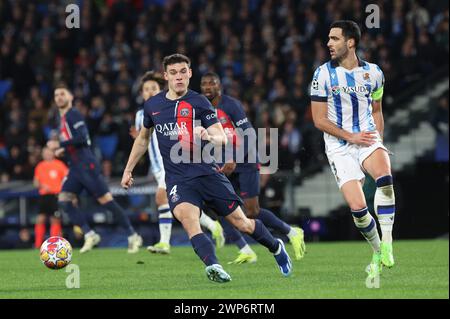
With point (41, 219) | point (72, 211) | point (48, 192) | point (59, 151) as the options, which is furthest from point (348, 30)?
point (48, 192)

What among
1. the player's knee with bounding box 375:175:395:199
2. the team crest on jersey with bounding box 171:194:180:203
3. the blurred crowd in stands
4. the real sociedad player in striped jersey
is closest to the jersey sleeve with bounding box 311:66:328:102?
the real sociedad player in striped jersey

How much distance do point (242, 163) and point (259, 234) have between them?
3286mm

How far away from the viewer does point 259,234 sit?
9.93 meters

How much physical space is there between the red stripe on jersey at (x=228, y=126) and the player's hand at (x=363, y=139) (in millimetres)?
2948

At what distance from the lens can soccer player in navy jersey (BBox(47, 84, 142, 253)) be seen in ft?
51.5

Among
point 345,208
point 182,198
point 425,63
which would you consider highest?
point 425,63

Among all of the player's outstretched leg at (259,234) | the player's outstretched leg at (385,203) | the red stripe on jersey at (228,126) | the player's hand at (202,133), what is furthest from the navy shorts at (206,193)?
the red stripe on jersey at (228,126)

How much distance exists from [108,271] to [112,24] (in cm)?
1501

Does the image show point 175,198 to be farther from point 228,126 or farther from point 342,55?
point 228,126

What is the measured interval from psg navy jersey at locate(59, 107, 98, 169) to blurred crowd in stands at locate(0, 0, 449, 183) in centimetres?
439

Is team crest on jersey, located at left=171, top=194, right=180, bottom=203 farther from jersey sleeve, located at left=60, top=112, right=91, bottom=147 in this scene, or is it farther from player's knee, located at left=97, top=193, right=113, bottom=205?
player's knee, located at left=97, top=193, right=113, bottom=205
